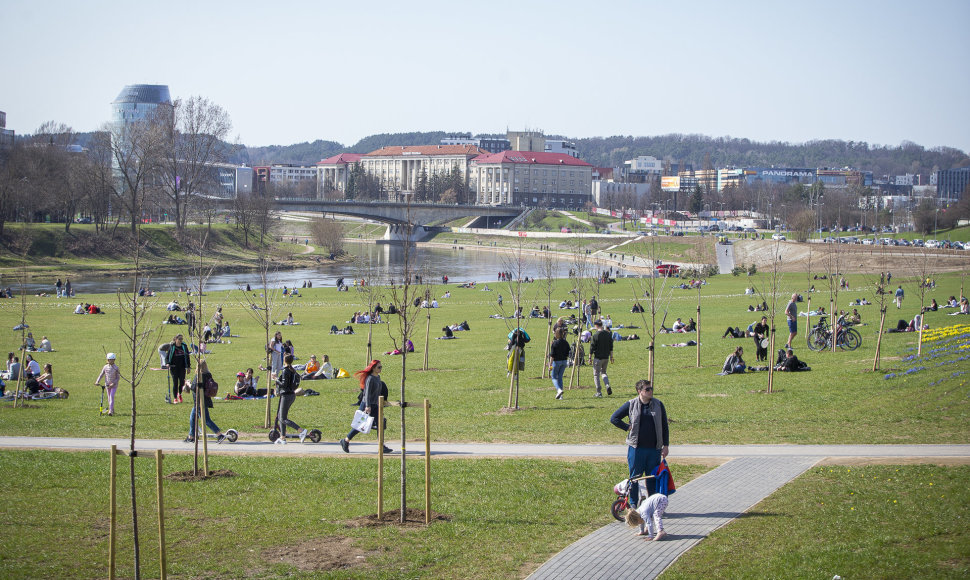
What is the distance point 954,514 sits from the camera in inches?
390

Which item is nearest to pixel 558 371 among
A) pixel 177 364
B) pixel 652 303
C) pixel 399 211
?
pixel 652 303

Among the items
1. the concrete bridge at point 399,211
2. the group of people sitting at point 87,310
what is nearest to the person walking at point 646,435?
the group of people sitting at point 87,310

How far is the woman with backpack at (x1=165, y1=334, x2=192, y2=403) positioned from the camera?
65.8ft

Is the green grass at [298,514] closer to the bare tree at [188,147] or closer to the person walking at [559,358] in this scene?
the person walking at [559,358]

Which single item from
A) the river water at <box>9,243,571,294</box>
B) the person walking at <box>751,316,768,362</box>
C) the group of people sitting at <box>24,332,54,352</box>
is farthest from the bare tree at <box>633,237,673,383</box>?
the group of people sitting at <box>24,332,54,352</box>

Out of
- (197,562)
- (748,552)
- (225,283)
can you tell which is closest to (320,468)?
(197,562)

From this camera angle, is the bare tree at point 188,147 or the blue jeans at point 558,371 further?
the bare tree at point 188,147

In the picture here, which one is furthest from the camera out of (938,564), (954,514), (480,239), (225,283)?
(480,239)

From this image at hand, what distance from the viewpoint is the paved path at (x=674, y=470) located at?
9.03 m

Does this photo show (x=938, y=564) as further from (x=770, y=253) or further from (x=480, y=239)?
(x=480, y=239)

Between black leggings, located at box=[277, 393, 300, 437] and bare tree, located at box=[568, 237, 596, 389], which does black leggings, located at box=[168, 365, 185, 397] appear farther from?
bare tree, located at box=[568, 237, 596, 389]

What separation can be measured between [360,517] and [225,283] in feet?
206

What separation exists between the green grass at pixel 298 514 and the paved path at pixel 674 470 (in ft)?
1.42

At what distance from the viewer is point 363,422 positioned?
45.4 ft
